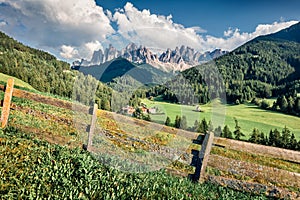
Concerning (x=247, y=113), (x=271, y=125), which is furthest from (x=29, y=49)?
(x=271, y=125)

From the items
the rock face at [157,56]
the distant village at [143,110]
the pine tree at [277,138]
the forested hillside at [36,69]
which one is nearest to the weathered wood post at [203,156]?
the distant village at [143,110]

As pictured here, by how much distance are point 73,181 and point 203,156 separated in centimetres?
378

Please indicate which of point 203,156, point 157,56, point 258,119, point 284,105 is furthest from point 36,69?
point 203,156

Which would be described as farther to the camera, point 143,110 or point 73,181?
point 143,110

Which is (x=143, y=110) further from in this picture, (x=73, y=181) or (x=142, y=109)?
(x=73, y=181)

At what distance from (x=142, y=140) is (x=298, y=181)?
5660 millimetres

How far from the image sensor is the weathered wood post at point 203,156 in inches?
302

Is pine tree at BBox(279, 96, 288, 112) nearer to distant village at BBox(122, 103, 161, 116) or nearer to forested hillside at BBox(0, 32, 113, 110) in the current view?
forested hillside at BBox(0, 32, 113, 110)

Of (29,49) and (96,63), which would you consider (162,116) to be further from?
(29,49)

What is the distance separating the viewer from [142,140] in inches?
418

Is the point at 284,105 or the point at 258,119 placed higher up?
the point at 284,105

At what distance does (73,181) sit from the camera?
5715 mm

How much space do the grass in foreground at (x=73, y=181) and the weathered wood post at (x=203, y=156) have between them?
0.34m

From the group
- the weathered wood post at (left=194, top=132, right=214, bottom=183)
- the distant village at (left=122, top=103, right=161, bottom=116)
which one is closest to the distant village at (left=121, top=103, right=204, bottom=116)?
the distant village at (left=122, top=103, right=161, bottom=116)
